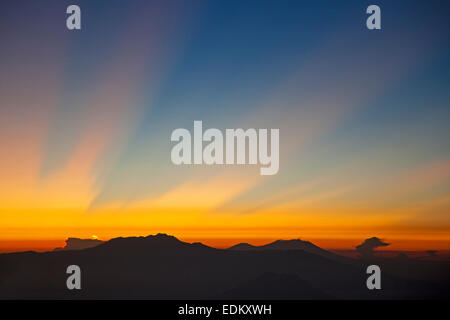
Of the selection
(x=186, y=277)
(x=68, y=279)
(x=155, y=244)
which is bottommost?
(x=186, y=277)
